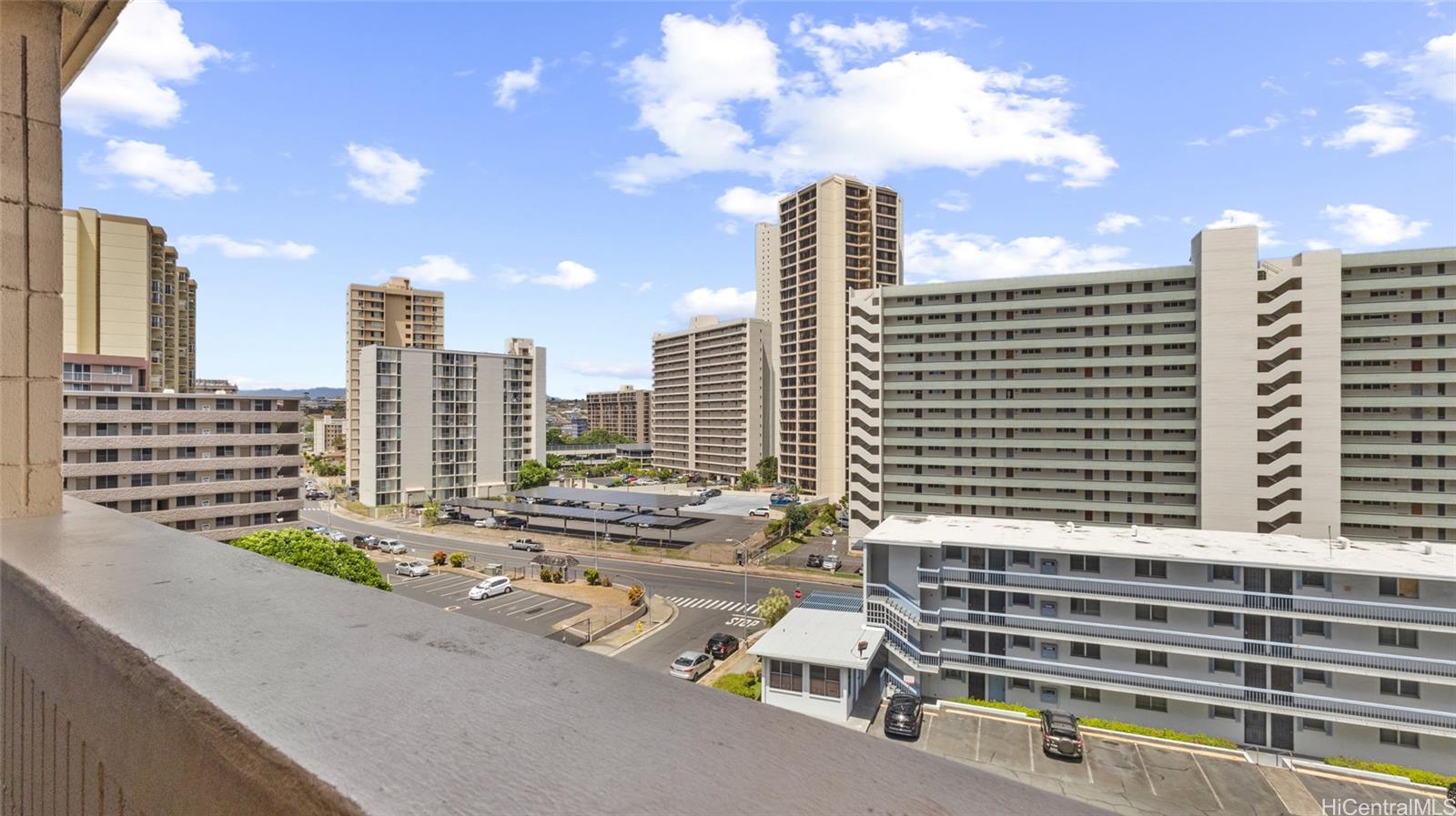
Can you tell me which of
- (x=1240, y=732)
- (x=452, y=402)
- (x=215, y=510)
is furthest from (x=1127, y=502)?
(x=452, y=402)

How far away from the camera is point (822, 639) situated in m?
18.5

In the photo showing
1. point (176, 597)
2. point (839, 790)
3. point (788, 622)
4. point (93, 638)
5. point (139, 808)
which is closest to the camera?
point (839, 790)

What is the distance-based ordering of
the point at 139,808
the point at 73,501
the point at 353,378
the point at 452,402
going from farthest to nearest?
1. the point at 353,378
2. the point at 452,402
3. the point at 73,501
4. the point at 139,808

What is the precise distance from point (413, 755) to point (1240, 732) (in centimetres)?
2250

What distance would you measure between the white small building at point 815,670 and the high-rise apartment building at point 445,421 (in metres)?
40.0

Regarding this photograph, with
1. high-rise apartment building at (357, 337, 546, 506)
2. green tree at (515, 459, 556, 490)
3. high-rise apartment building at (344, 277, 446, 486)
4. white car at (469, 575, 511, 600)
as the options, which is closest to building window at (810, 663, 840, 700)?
white car at (469, 575, 511, 600)

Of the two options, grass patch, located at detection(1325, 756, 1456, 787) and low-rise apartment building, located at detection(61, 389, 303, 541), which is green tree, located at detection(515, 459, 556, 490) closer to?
low-rise apartment building, located at detection(61, 389, 303, 541)

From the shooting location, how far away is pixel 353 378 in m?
55.4

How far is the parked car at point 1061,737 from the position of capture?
15570mm

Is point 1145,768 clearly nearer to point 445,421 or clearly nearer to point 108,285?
point 445,421

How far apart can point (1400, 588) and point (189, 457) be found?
41328 mm

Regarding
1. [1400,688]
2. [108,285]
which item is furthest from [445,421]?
[1400,688]

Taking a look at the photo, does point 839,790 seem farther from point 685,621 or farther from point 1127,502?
point 1127,502

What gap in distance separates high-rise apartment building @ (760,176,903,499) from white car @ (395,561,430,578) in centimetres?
3180
